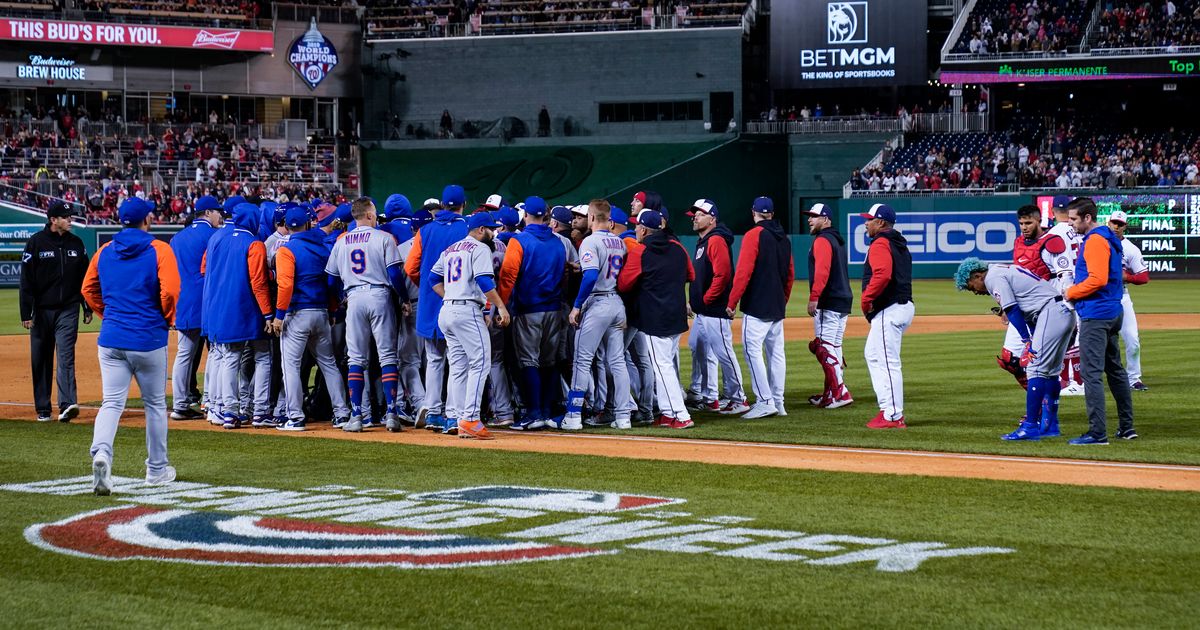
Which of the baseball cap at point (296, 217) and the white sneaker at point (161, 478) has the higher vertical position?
the baseball cap at point (296, 217)

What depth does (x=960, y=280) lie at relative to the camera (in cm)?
1155

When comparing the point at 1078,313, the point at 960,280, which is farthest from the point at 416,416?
the point at 1078,313

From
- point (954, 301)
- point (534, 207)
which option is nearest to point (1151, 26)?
point (954, 301)

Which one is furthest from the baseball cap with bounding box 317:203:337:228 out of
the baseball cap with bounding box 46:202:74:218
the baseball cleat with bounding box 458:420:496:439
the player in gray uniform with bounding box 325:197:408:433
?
the baseball cleat with bounding box 458:420:496:439

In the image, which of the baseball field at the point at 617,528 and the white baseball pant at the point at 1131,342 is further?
the white baseball pant at the point at 1131,342

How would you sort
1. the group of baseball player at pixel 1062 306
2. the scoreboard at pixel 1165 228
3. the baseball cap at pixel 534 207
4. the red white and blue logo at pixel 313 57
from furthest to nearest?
the red white and blue logo at pixel 313 57
the scoreboard at pixel 1165 228
the baseball cap at pixel 534 207
the group of baseball player at pixel 1062 306

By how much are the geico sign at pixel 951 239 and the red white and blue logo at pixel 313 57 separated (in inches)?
935

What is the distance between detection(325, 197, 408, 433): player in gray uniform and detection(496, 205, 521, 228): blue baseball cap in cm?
93

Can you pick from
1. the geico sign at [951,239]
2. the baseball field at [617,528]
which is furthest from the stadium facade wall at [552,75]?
the baseball field at [617,528]

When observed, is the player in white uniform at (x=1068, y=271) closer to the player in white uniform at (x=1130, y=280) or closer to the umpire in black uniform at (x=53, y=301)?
the player in white uniform at (x=1130, y=280)

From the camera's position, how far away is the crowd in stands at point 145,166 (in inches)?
1698

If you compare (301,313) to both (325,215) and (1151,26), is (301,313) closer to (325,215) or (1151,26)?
(325,215)

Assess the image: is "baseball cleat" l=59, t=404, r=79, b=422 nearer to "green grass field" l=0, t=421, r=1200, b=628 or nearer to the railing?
"green grass field" l=0, t=421, r=1200, b=628

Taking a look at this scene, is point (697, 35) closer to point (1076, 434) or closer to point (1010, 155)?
point (1010, 155)
